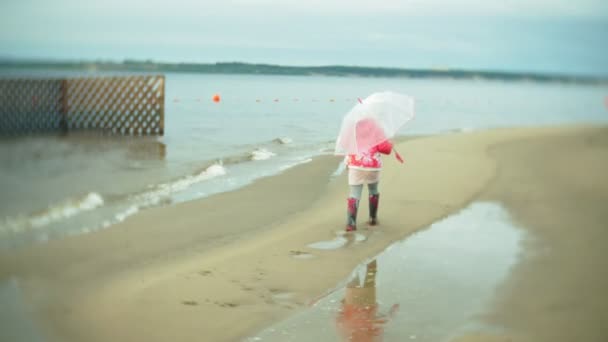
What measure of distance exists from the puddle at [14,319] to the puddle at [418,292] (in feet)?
5.98

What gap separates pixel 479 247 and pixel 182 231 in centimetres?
399

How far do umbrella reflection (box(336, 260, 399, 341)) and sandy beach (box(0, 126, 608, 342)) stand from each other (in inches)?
11.0

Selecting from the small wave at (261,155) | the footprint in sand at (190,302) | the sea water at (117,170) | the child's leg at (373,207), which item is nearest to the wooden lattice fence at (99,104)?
the sea water at (117,170)

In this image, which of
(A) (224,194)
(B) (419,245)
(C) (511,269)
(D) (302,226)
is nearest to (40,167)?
(A) (224,194)

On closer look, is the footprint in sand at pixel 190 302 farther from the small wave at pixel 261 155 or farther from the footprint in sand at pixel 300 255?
the small wave at pixel 261 155

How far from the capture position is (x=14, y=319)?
16.3 feet

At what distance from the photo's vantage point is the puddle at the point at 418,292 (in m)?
4.70

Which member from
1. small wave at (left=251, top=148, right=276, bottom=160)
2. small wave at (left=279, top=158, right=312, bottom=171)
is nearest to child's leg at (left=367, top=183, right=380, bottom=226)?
small wave at (left=279, top=158, right=312, bottom=171)

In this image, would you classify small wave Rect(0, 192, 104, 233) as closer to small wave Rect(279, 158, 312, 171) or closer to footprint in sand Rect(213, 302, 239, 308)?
footprint in sand Rect(213, 302, 239, 308)

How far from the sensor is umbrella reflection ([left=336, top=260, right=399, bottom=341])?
4.63 metres

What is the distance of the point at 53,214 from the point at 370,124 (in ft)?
17.9

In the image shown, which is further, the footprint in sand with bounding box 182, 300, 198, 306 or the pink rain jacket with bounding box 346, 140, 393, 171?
the pink rain jacket with bounding box 346, 140, 393, 171

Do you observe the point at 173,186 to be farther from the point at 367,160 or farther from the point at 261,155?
the point at 261,155

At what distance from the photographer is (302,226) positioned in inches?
324
